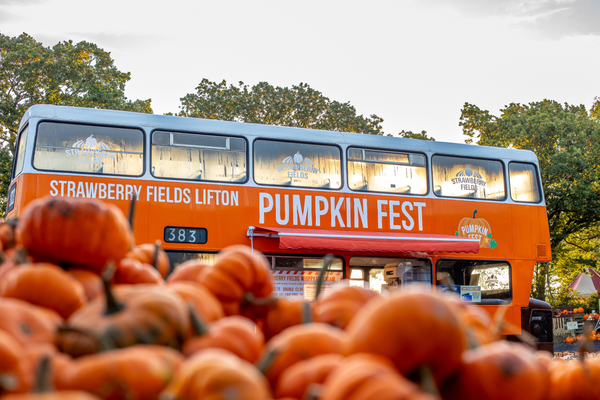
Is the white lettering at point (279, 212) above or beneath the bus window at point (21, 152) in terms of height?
beneath

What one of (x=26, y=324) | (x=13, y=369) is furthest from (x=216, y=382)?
(x=26, y=324)

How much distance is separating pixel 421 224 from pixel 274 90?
58.3 ft

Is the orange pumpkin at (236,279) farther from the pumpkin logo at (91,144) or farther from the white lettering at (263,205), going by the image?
the white lettering at (263,205)

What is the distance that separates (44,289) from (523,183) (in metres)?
11.3

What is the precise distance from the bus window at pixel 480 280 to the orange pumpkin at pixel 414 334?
388 inches

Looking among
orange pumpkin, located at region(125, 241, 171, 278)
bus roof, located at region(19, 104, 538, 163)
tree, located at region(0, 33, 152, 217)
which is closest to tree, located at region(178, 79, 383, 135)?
tree, located at region(0, 33, 152, 217)

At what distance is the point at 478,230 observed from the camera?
35.5 feet

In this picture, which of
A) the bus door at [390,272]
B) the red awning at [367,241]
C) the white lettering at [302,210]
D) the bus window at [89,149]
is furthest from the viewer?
the bus door at [390,272]

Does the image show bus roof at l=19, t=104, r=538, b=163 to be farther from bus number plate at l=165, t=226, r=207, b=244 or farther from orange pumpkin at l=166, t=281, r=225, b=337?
orange pumpkin at l=166, t=281, r=225, b=337

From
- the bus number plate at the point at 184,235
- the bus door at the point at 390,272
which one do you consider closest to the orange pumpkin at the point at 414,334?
the bus number plate at the point at 184,235

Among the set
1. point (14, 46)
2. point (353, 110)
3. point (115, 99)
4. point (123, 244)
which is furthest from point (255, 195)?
point (353, 110)

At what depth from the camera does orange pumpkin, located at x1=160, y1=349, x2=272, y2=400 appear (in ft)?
3.39

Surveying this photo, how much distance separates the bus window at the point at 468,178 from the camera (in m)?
10.6

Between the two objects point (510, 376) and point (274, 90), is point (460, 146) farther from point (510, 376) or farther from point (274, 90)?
point (274, 90)
